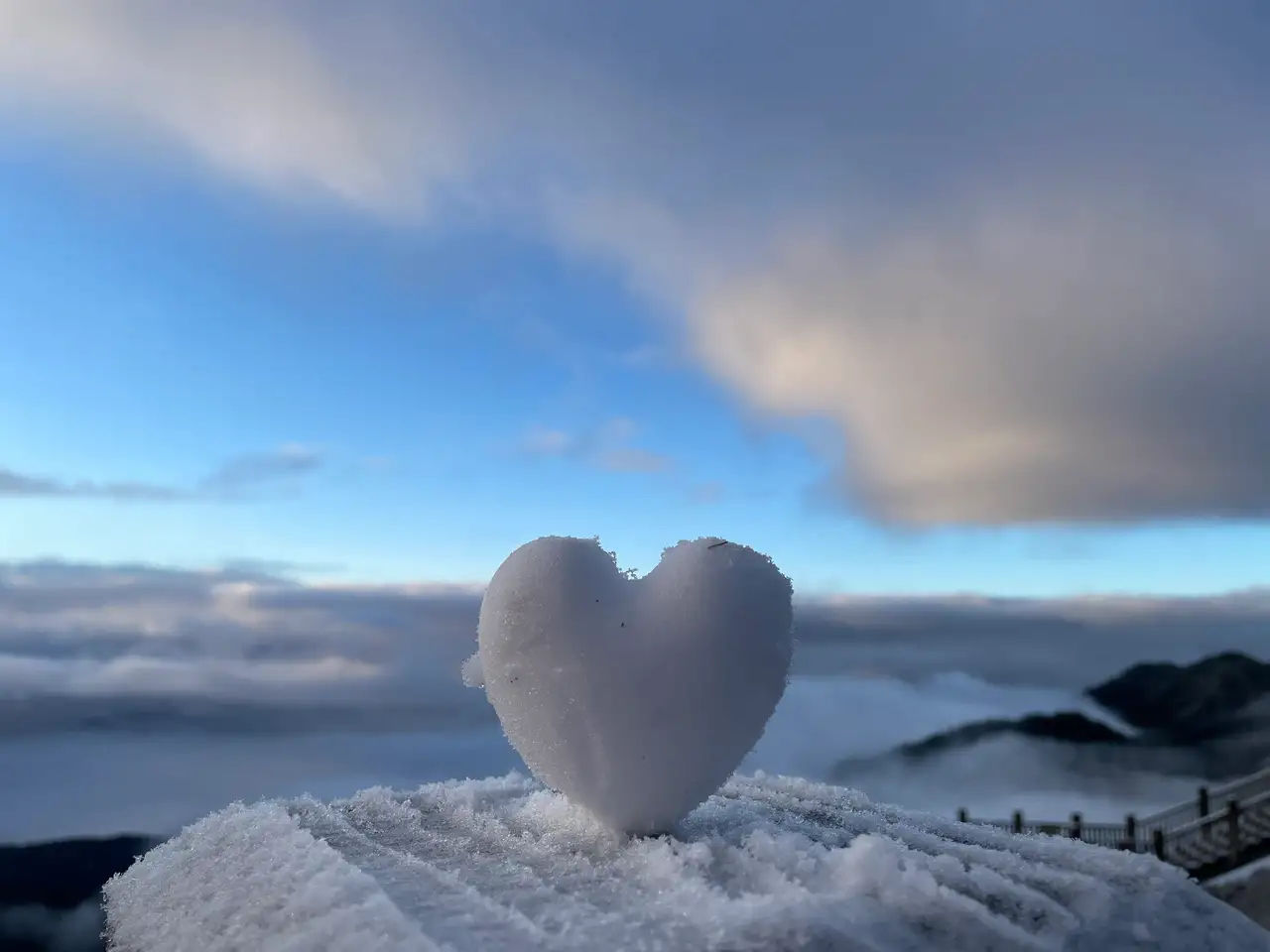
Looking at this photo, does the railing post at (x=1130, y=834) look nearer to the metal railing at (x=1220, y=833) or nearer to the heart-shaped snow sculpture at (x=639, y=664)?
the metal railing at (x=1220, y=833)

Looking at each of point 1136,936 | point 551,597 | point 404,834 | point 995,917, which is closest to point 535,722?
point 551,597

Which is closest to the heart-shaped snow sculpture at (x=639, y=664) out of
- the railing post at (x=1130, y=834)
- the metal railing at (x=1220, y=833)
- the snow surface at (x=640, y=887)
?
the snow surface at (x=640, y=887)

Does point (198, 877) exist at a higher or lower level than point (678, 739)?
lower

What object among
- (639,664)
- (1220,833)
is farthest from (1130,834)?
(639,664)

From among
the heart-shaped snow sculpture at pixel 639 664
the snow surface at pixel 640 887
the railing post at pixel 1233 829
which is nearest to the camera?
the snow surface at pixel 640 887

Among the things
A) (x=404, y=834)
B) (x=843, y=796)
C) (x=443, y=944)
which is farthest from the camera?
(x=843, y=796)

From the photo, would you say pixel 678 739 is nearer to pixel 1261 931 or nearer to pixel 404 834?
pixel 404 834
